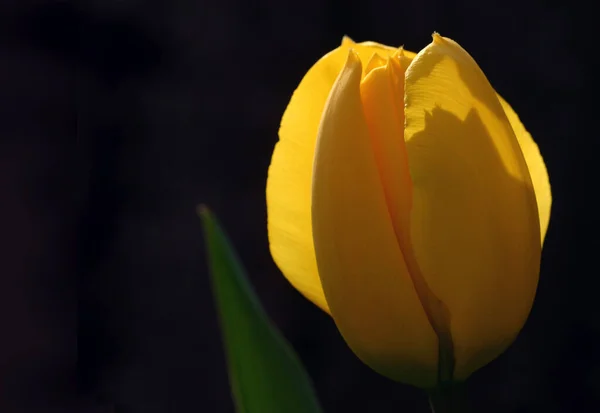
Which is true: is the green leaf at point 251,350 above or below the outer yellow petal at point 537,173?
below

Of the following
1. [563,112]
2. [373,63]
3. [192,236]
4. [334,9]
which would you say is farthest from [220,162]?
[373,63]

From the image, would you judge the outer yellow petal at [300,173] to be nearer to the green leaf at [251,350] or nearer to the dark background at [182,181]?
the green leaf at [251,350]

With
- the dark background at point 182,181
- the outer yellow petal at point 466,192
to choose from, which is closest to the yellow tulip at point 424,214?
the outer yellow petal at point 466,192

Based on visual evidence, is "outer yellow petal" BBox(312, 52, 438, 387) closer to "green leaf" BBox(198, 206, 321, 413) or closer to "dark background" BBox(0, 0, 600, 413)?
"green leaf" BBox(198, 206, 321, 413)

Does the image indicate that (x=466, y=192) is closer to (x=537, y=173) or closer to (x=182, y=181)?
(x=537, y=173)

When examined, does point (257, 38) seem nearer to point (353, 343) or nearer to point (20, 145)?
point (20, 145)

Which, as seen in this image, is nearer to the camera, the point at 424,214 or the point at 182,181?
the point at 424,214

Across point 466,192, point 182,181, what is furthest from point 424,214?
point 182,181

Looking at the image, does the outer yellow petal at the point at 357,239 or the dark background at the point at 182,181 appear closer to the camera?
the outer yellow petal at the point at 357,239
